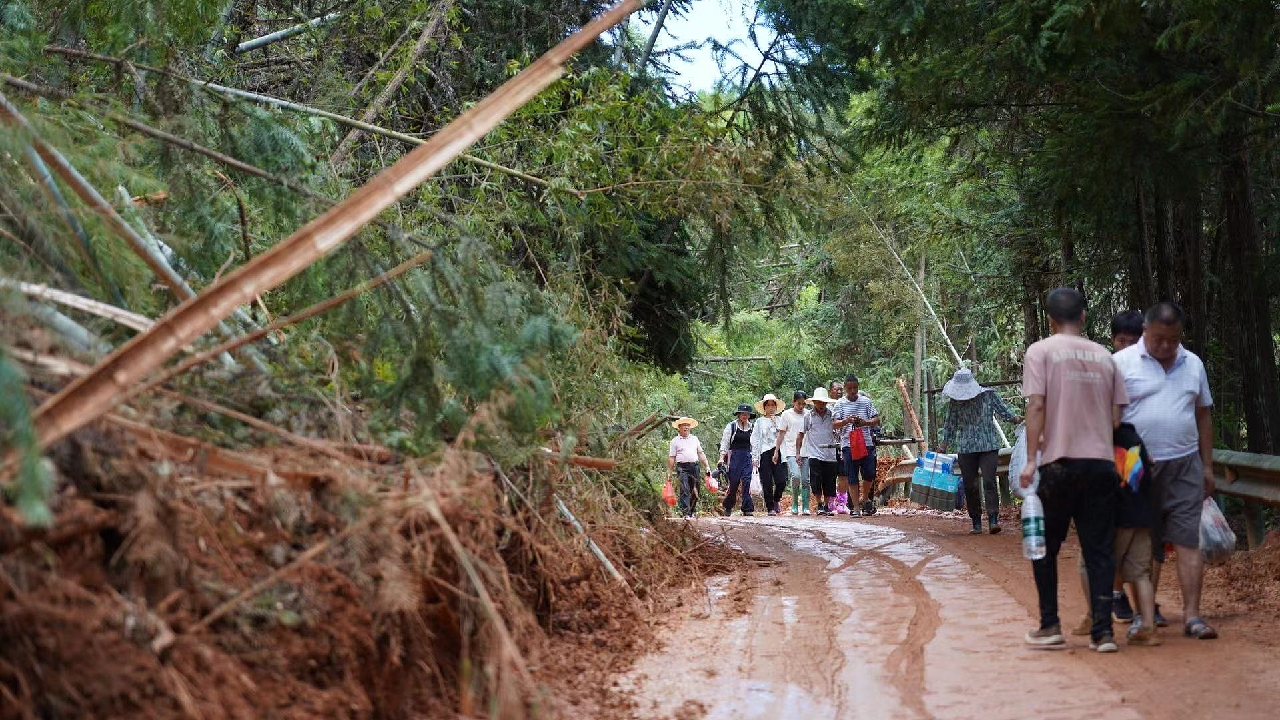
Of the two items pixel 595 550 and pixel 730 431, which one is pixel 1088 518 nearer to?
pixel 595 550

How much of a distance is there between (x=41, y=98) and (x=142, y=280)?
1959 millimetres

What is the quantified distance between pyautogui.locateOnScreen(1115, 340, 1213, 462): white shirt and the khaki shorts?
1.75ft

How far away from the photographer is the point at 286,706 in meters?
4.12

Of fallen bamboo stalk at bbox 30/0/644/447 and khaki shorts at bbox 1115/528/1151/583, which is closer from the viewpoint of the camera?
fallen bamboo stalk at bbox 30/0/644/447

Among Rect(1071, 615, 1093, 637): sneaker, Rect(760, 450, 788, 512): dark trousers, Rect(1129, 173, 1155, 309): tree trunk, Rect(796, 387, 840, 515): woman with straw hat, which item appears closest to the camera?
Rect(1071, 615, 1093, 637): sneaker

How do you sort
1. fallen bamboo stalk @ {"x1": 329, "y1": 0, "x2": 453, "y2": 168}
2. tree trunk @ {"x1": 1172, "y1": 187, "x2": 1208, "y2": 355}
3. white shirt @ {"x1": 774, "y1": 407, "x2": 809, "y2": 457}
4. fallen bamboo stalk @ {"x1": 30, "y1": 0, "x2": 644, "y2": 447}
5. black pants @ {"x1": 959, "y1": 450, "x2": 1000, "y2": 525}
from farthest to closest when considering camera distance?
white shirt @ {"x1": 774, "y1": 407, "x2": 809, "y2": 457}, black pants @ {"x1": 959, "y1": 450, "x2": 1000, "y2": 525}, tree trunk @ {"x1": 1172, "y1": 187, "x2": 1208, "y2": 355}, fallen bamboo stalk @ {"x1": 329, "y1": 0, "x2": 453, "y2": 168}, fallen bamboo stalk @ {"x1": 30, "y1": 0, "x2": 644, "y2": 447}

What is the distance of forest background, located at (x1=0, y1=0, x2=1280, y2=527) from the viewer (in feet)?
20.0

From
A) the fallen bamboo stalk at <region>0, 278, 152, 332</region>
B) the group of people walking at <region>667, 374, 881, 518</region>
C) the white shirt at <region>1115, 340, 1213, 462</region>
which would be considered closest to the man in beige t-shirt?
the white shirt at <region>1115, 340, 1213, 462</region>

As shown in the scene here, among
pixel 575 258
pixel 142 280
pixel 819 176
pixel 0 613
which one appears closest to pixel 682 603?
pixel 575 258

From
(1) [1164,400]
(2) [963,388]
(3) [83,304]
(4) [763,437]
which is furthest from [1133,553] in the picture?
(4) [763,437]

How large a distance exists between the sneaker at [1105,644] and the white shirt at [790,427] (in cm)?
1352

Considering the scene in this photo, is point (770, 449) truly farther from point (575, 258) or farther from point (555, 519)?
point (555, 519)

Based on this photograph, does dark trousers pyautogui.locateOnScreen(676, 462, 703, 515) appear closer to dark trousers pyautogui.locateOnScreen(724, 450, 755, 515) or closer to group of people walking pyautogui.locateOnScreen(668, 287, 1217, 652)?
dark trousers pyautogui.locateOnScreen(724, 450, 755, 515)

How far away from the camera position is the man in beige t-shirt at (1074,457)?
690cm
